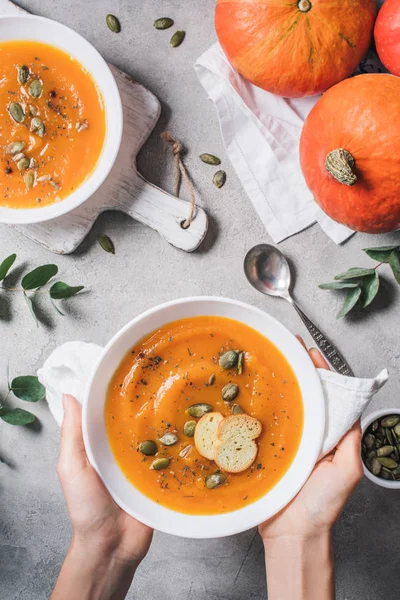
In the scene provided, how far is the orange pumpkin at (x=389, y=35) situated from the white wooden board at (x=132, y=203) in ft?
2.57

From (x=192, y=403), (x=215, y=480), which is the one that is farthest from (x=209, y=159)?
(x=215, y=480)

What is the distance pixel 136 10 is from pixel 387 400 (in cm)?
171

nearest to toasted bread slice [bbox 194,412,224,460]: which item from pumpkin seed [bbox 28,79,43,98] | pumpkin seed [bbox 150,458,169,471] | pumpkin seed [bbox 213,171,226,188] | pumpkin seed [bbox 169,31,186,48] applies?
pumpkin seed [bbox 150,458,169,471]

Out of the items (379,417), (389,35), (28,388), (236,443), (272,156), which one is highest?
(389,35)

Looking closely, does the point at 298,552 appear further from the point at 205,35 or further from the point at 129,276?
the point at 205,35

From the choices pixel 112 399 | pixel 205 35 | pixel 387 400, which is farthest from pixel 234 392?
pixel 205 35

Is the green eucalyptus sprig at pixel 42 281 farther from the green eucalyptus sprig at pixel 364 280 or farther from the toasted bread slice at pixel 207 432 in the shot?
the green eucalyptus sprig at pixel 364 280

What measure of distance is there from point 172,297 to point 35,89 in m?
0.86

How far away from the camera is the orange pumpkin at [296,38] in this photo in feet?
6.24

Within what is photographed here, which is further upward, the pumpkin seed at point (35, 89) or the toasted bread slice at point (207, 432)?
the pumpkin seed at point (35, 89)

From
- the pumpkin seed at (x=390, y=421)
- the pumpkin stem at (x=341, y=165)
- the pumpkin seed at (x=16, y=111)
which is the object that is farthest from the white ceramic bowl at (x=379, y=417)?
the pumpkin seed at (x=16, y=111)

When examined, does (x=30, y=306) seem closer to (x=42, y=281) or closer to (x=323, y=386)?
(x=42, y=281)

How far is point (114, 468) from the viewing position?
76.6 inches

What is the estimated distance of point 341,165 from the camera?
1.78 meters
